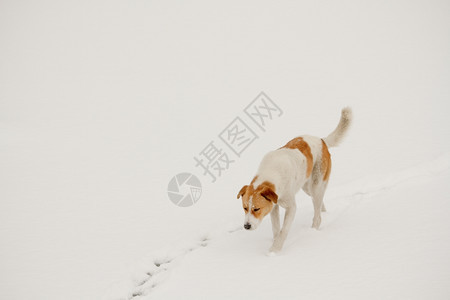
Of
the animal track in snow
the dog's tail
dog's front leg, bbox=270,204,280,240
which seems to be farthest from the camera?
the dog's tail

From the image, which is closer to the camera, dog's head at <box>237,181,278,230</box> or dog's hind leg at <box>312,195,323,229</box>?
dog's head at <box>237,181,278,230</box>

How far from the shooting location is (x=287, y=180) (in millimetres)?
4676

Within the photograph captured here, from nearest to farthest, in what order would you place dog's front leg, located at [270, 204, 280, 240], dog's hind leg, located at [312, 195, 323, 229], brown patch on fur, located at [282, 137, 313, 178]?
dog's front leg, located at [270, 204, 280, 240] < brown patch on fur, located at [282, 137, 313, 178] < dog's hind leg, located at [312, 195, 323, 229]

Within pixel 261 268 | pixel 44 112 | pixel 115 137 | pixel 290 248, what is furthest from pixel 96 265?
pixel 44 112

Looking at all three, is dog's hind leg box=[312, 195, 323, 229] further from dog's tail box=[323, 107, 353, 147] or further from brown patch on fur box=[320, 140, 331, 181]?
dog's tail box=[323, 107, 353, 147]

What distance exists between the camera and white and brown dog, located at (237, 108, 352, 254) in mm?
4312

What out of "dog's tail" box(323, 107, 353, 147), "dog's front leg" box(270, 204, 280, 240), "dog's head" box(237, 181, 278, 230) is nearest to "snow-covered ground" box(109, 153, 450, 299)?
"dog's front leg" box(270, 204, 280, 240)

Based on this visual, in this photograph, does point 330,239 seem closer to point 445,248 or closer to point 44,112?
point 445,248

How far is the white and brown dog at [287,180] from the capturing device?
431 cm

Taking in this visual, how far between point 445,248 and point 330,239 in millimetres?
1317

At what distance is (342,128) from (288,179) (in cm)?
157

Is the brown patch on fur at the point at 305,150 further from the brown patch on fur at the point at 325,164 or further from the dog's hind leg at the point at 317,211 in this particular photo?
the dog's hind leg at the point at 317,211

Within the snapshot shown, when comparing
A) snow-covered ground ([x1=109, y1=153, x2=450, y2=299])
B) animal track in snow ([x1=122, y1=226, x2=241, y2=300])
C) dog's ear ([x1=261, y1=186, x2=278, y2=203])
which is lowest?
snow-covered ground ([x1=109, y1=153, x2=450, y2=299])

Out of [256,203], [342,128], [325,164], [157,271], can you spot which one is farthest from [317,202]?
[157,271]
